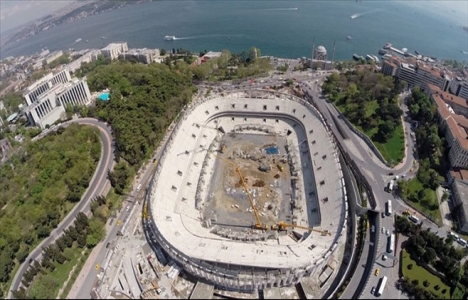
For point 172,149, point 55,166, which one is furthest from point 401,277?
point 55,166

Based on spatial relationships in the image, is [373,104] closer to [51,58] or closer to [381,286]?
[381,286]

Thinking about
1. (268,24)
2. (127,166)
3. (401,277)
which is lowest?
(401,277)

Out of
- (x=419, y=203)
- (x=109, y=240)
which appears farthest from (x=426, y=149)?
(x=109, y=240)

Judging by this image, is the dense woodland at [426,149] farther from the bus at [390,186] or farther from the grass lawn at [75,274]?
the grass lawn at [75,274]

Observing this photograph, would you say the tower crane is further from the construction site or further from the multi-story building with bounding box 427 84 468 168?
the multi-story building with bounding box 427 84 468 168

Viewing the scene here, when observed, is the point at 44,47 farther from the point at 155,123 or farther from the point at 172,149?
the point at 172,149
